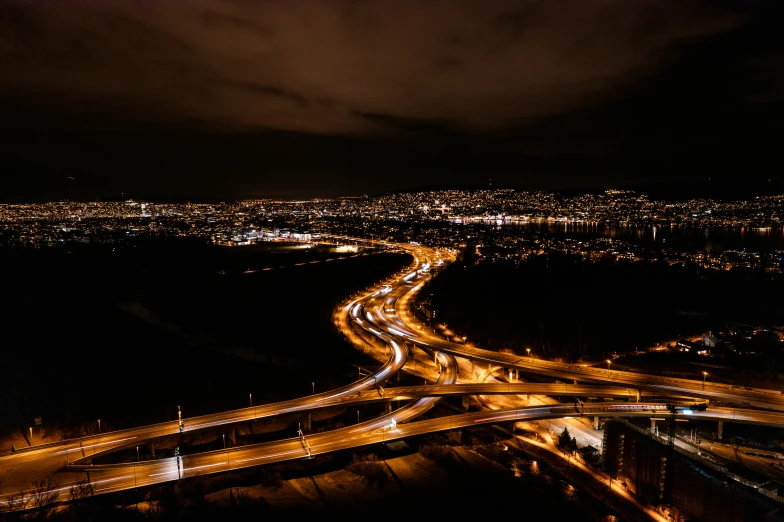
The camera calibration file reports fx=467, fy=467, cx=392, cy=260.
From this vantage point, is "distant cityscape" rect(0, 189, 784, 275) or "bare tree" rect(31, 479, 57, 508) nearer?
"bare tree" rect(31, 479, 57, 508)

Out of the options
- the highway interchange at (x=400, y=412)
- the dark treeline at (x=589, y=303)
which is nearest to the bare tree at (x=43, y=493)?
the highway interchange at (x=400, y=412)

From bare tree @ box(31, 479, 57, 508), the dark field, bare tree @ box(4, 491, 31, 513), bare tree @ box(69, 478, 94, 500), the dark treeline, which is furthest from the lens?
the dark treeline

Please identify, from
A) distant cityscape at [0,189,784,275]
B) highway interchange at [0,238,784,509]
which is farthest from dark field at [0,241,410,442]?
distant cityscape at [0,189,784,275]

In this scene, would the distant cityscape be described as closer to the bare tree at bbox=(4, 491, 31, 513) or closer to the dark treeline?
the dark treeline

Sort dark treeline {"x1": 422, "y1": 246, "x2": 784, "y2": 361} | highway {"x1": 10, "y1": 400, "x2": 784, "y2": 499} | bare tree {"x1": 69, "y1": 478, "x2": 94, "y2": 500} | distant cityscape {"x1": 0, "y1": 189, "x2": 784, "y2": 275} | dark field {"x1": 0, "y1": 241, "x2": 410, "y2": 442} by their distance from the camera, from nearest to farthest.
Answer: bare tree {"x1": 69, "y1": 478, "x2": 94, "y2": 500} → highway {"x1": 10, "y1": 400, "x2": 784, "y2": 499} → dark field {"x1": 0, "y1": 241, "x2": 410, "y2": 442} → dark treeline {"x1": 422, "y1": 246, "x2": 784, "y2": 361} → distant cityscape {"x1": 0, "y1": 189, "x2": 784, "y2": 275}

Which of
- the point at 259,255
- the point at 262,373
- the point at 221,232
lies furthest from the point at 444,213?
the point at 262,373

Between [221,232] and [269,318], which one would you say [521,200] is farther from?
[269,318]

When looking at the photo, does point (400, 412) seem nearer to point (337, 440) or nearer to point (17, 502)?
point (337, 440)

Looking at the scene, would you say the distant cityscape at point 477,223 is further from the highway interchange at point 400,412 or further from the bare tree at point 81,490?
the bare tree at point 81,490
